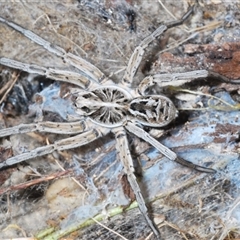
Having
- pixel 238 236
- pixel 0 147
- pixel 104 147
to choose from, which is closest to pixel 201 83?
pixel 104 147

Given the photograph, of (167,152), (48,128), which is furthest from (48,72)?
(167,152)

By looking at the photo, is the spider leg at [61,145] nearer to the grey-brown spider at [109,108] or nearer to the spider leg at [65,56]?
the grey-brown spider at [109,108]

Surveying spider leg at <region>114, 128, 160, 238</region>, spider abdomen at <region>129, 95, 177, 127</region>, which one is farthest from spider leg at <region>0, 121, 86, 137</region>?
spider abdomen at <region>129, 95, 177, 127</region>

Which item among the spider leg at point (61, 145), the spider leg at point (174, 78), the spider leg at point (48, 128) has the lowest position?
the spider leg at point (61, 145)

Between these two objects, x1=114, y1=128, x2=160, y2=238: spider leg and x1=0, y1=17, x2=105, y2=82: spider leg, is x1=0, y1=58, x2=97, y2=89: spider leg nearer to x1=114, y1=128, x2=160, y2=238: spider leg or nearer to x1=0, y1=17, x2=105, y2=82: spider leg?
x1=0, y1=17, x2=105, y2=82: spider leg

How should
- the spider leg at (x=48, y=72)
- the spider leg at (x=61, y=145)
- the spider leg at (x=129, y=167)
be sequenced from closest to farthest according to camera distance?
the spider leg at (x=129, y=167) → the spider leg at (x=61, y=145) → the spider leg at (x=48, y=72)

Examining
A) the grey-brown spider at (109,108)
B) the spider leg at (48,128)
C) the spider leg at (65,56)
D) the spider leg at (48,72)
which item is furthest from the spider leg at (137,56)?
the spider leg at (48,128)
